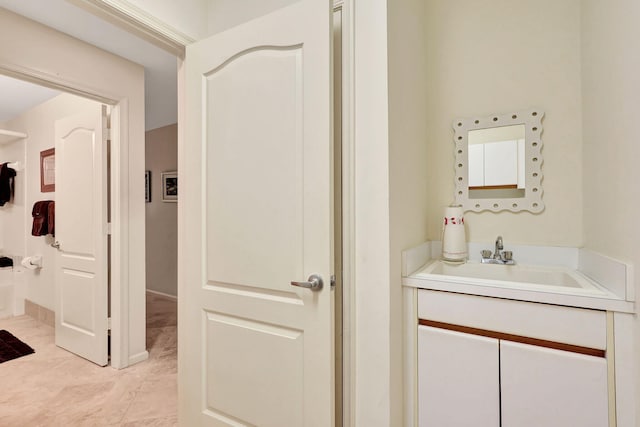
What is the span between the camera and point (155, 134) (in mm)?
4691

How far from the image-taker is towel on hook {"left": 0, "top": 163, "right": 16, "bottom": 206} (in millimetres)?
3719

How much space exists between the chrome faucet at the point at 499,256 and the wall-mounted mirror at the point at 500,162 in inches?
7.6

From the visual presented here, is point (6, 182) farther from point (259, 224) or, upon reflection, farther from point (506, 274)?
point (506, 274)

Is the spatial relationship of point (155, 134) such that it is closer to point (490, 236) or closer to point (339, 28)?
point (339, 28)

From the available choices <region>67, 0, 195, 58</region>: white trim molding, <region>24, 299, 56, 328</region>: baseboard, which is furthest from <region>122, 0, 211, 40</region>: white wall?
<region>24, 299, 56, 328</region>: baseboard

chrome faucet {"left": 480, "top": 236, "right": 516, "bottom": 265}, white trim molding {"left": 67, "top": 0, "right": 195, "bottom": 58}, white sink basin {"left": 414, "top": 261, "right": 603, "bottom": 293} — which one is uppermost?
white trim molding {"left": 67, "top": 0, "right": 195, "bottom": 58}

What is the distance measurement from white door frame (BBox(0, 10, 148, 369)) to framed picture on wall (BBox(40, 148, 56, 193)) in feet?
4.61

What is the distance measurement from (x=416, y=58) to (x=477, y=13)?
0.50 m

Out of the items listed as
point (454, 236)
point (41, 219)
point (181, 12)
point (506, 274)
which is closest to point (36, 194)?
point (41, 219)

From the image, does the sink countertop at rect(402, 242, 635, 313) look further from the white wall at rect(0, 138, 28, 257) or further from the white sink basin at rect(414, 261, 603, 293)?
the white wall at rect(0, 138, 28, 257)

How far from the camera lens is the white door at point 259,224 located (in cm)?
119

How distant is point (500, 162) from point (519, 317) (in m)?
0.88

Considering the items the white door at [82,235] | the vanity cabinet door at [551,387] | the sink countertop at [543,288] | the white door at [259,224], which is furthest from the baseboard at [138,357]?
the vanity cabinet door at [551,387]

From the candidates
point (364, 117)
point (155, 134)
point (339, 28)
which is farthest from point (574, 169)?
point (155, 134)
